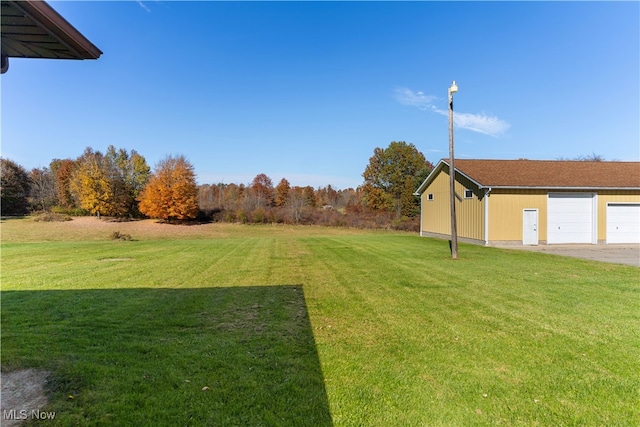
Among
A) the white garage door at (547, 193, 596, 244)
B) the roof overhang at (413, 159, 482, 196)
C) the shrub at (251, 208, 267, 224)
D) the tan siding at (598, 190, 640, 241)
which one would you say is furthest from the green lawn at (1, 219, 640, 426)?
the shrub at (251, 208, 267, 224)

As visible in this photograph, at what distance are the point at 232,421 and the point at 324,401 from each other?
780mm

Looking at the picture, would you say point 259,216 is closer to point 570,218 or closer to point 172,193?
point 172,193

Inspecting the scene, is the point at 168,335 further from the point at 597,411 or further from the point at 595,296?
the point at 595,296

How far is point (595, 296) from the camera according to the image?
6.39 meters

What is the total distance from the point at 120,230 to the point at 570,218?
121 feet

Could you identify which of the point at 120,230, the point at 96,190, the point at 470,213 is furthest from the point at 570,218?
the point at 96,190

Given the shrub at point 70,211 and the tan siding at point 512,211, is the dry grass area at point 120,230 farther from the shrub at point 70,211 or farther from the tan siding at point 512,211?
the tan siding at point 512,211

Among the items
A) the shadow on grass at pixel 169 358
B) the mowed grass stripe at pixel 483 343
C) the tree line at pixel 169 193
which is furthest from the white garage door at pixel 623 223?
the shadow on grass at pixel 169 358

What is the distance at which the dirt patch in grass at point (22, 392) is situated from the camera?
8.22 ft

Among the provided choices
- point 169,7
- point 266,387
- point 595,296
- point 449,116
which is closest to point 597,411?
point 266,387

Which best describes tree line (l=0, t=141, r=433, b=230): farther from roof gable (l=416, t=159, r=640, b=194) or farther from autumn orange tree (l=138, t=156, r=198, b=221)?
roof gable (l=416, t=159, r=640, b=194)

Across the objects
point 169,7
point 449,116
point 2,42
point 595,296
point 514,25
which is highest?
point 514,25

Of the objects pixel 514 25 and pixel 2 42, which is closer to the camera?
pixel 2 42

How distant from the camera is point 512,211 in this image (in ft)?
54.9
